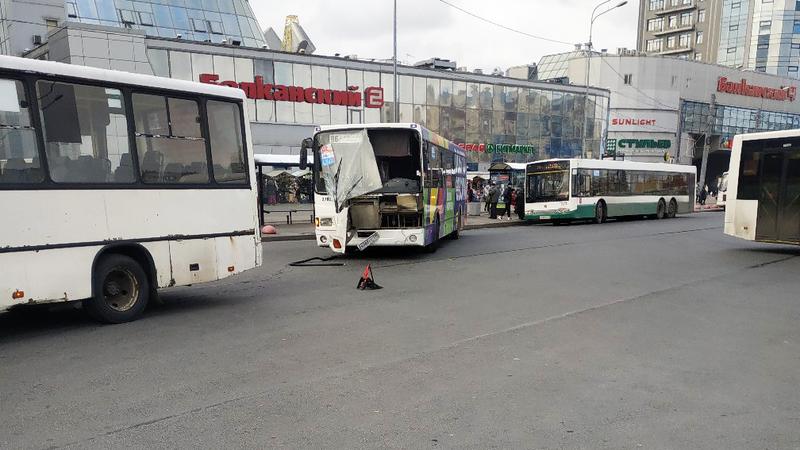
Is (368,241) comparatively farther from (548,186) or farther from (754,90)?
(754,90)

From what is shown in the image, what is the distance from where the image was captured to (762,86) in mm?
73375

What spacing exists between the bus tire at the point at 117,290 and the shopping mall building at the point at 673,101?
58133 millimetres

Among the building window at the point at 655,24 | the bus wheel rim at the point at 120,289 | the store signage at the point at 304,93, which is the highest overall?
the building window at the point at 655,24

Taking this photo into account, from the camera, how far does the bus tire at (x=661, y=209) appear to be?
96.0 ft

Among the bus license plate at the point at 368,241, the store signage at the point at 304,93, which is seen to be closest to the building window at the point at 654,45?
the store signage at the point at 304,93

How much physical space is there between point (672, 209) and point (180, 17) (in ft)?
135

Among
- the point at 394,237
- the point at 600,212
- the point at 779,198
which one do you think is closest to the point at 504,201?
the point at 600,212

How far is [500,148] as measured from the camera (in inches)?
1870

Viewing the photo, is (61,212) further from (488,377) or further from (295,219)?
(295,219)

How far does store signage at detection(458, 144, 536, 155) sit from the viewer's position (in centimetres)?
4572

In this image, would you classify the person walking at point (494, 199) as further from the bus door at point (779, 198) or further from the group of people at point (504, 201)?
the bus door at point (779, 198)

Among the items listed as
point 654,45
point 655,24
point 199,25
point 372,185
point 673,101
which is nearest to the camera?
point 372,185

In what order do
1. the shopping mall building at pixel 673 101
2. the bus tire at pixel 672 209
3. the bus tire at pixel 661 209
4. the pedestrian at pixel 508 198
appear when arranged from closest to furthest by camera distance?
the pedestrian at pixel 508 198 → the bus tire at pixel 661 209 → the bus tire at pixel 672 209 → the shopping mall building at pixel 673 101

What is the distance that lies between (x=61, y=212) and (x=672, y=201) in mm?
30658
